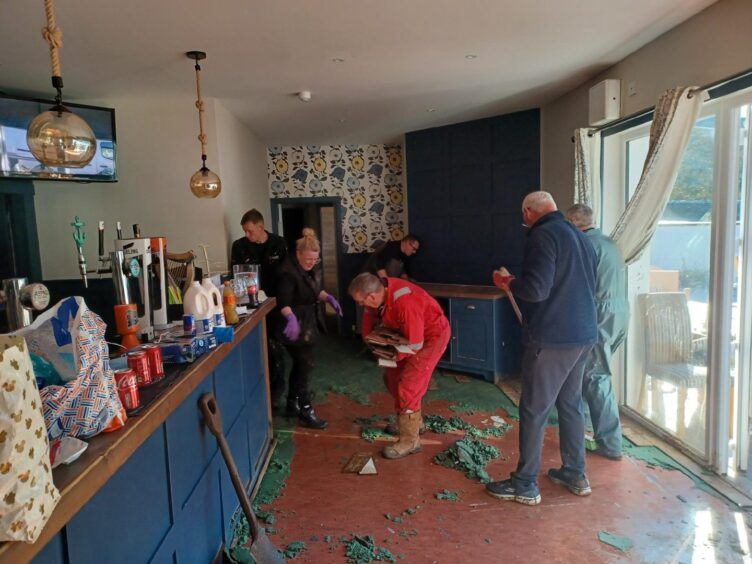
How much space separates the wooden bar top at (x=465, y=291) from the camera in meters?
4.87

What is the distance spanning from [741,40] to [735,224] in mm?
921

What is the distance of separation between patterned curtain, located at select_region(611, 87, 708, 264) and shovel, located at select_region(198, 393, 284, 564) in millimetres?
2681

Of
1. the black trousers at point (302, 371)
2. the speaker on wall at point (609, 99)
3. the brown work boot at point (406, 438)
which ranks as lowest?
the brown work boot at point (406, 438)

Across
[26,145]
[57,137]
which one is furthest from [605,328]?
[26,145]

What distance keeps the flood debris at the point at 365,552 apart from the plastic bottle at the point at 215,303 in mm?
1200

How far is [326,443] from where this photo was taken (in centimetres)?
356

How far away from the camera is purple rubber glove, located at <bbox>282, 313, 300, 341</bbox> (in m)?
3.60

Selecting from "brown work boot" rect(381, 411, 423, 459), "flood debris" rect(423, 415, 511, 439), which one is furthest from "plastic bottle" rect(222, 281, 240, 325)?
"flood debris" rect(423, 415, 511, 439)

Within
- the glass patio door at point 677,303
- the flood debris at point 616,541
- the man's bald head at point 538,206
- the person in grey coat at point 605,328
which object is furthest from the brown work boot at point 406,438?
the glass patio door at point 677,303

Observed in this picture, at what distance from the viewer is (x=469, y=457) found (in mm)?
3172

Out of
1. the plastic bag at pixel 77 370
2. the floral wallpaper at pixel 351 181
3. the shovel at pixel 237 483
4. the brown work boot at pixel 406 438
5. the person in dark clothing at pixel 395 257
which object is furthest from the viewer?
the floral wallpaper at pixel 351 181

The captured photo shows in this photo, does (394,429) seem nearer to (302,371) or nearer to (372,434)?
(372,434)

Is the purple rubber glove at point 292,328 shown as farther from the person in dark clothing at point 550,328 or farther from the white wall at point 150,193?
the person in dark clothing at point 550,328

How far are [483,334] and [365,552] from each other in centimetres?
286
